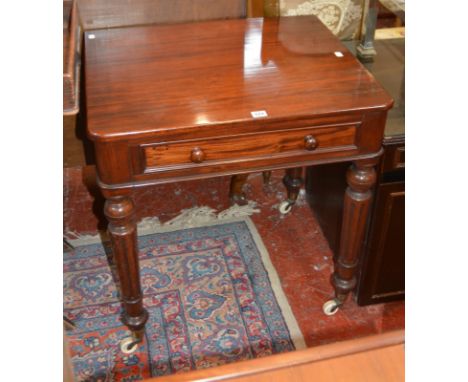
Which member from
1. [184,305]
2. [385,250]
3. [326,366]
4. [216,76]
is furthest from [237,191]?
[326,366]

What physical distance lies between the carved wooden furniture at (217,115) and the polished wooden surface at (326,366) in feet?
1.98

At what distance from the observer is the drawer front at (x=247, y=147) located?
115cm

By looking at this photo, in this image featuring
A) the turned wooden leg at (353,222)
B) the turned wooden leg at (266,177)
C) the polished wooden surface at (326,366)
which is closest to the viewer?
the polished wooden surface at (326,366)

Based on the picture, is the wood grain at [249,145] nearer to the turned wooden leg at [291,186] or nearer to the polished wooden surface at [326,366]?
the polished wooden surface at [326,366]

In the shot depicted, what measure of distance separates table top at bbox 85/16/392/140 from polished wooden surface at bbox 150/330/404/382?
607mm

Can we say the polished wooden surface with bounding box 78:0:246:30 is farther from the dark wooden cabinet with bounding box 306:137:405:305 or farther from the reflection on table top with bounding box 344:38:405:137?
the dark wooden cabinet with bounding box 306:137:405:305

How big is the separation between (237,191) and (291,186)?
20 cm

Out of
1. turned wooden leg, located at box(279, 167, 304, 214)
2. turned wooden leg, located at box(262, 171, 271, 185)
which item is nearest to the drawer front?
turned wooden leg, located at box(279, 167, 304, 214)

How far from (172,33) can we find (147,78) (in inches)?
10.8

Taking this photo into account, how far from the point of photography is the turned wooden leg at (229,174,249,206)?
2.01m

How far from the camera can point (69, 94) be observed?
1.13 metres

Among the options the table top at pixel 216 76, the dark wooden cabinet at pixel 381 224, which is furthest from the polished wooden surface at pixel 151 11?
the dark wooden cabinet at pixel 381 224
